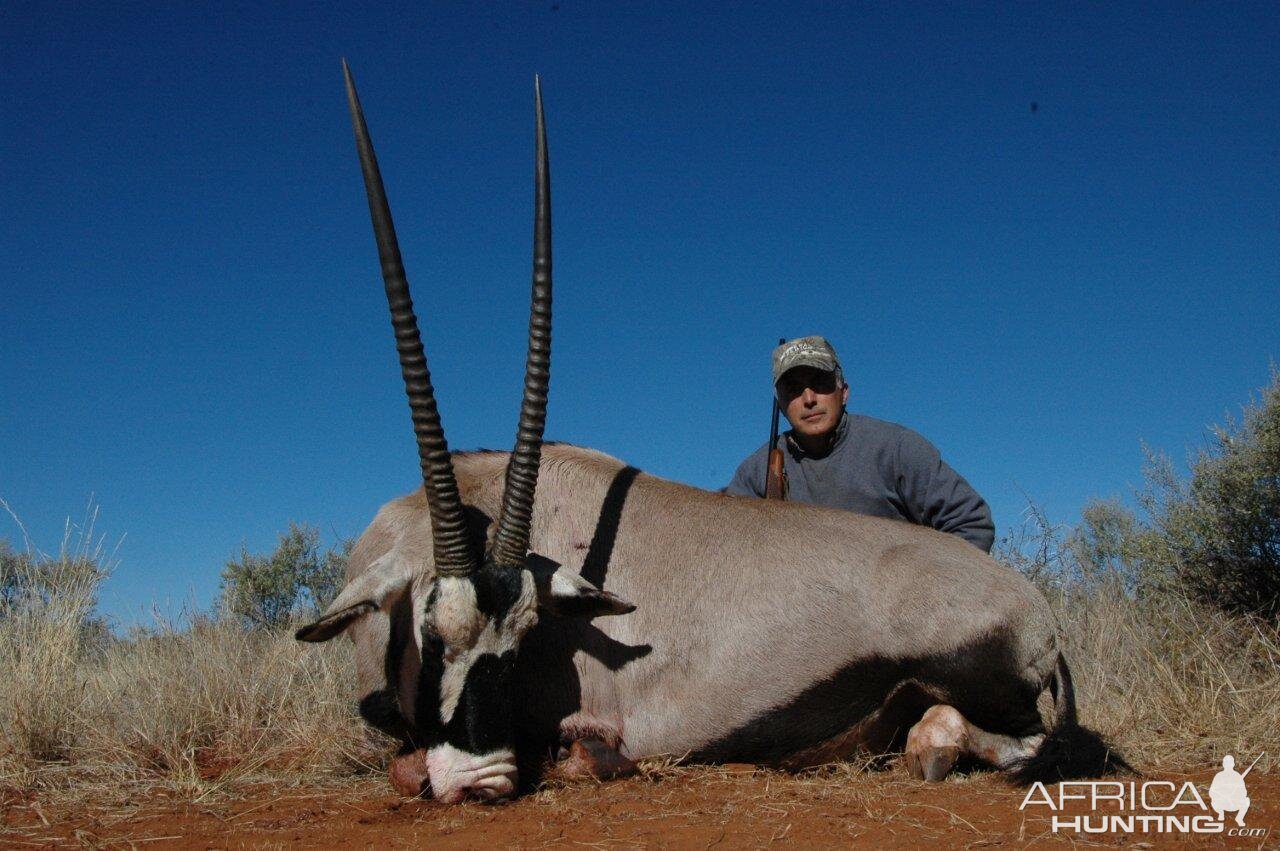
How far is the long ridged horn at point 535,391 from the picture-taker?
12.1 ft

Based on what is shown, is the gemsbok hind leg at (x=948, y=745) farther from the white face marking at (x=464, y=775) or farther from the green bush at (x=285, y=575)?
the green bush at (x=285, y=575)

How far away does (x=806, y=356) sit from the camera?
5754 millimetres

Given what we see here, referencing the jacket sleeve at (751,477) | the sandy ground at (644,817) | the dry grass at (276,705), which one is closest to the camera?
the sandy ground at (644,817)

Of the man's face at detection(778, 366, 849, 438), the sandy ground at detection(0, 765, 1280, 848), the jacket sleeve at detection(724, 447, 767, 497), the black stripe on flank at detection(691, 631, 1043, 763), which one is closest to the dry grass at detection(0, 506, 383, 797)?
the sandy ground at detection(0, 765, 1280, 848)

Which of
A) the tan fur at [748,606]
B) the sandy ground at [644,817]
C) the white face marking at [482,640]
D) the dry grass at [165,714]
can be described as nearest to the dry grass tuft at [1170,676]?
the sandy ground at [644,817]

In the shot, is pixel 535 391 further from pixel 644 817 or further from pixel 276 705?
pixel 276 705

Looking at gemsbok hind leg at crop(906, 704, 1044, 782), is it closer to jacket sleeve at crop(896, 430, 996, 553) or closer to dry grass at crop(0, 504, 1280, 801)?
dry grass at crop(0, 504, 1280, 801)

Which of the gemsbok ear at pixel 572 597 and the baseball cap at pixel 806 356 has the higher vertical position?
the baseball cap at pixel 806 356

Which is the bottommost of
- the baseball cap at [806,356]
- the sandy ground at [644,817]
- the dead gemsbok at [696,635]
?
the sandy ground at [644,817]

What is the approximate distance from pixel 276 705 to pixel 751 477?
10.3ft

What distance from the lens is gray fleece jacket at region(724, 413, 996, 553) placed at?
5.18 metres

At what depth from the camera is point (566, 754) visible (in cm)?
386

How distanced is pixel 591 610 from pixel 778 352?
107 inches

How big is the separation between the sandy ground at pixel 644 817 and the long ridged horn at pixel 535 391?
3.15 ft
